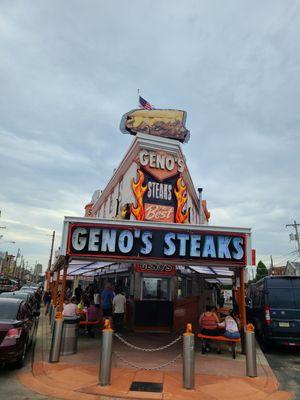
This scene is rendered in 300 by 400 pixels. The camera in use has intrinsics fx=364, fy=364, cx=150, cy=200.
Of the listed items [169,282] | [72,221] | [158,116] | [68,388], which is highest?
[158,116]

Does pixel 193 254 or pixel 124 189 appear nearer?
pixel 193 254

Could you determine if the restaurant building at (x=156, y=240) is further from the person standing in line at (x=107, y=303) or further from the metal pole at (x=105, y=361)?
the metal pole at (x=105, y=361)

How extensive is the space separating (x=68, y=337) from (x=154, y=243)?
3474 mm

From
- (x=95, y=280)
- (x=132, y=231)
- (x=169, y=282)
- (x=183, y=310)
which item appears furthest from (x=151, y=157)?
(x=95, y=280)

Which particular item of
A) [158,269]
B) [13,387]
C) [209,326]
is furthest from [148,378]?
[158,269]

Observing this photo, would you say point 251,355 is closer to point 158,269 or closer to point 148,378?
point 148,378

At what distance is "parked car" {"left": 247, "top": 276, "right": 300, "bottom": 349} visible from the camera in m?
11.3

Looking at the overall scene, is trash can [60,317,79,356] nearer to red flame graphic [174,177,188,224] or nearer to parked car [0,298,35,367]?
parked car [0,298,35,367]

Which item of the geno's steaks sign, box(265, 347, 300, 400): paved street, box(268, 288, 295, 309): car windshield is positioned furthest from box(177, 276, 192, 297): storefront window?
the geno's steaks sign

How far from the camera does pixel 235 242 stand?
10.5 m

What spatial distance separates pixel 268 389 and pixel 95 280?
2201 centimetres

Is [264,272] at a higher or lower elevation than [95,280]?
higher

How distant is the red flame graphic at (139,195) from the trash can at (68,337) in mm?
8354

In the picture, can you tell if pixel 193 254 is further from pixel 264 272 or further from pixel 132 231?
pixel 264 272
